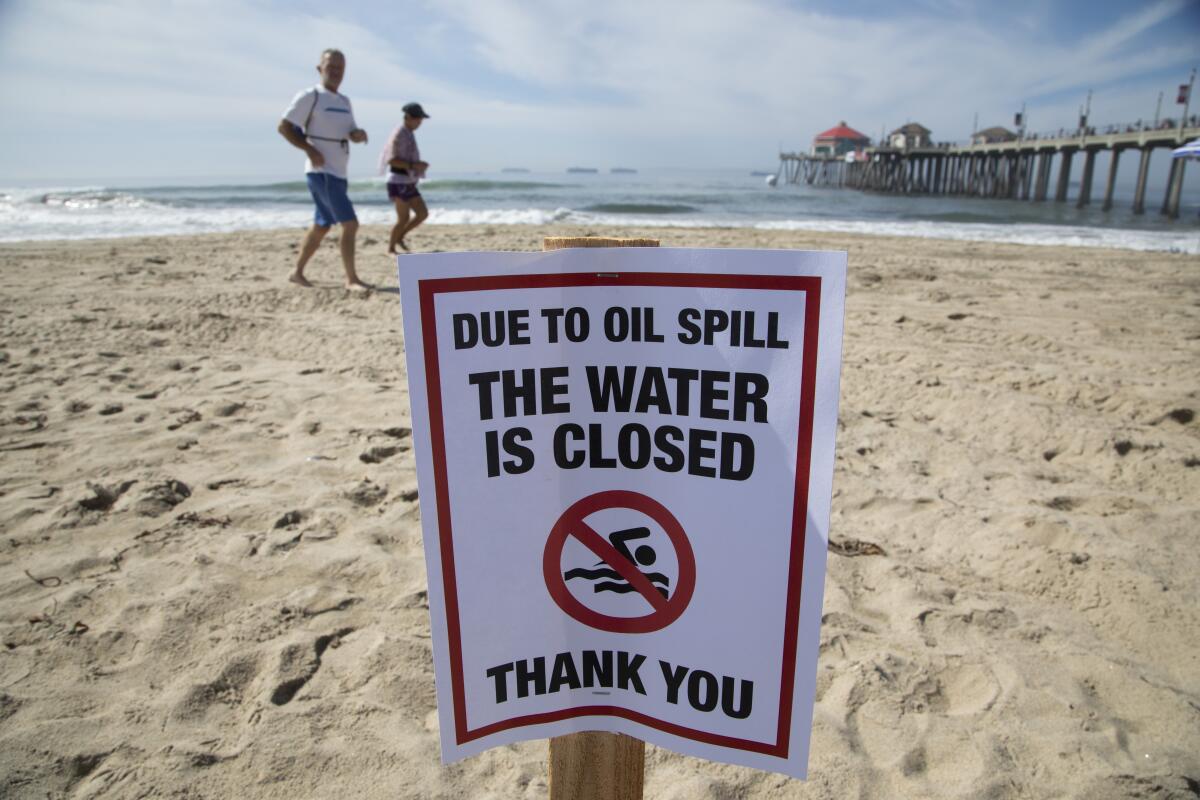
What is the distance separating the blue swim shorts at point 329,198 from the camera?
227 inches

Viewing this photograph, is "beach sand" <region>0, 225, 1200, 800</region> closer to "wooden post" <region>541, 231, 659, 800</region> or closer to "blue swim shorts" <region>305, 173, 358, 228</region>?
"wooden post" <region>541, 231, 659, 800</region>

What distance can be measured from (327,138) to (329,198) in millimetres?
497

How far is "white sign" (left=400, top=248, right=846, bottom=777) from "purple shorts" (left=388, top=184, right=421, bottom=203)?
7343 mm

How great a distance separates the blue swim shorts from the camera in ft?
18.9

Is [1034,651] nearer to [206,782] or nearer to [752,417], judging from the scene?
[752,417]

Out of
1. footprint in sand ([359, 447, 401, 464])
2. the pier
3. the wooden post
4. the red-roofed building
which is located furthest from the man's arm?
the red-roofed building

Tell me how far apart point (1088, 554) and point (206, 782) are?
9.42 feet

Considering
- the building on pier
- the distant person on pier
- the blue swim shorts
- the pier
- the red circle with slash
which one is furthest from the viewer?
the building on pier

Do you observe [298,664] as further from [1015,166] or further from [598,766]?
[1015,166]

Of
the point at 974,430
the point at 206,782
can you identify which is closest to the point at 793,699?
the point at 206,782

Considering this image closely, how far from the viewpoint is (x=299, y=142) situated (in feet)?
17.9

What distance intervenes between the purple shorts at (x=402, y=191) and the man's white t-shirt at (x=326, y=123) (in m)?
1.75

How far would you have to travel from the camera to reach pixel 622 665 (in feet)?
3.38

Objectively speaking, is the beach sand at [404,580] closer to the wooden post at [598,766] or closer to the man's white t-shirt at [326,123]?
the wooden post at [598,766]
